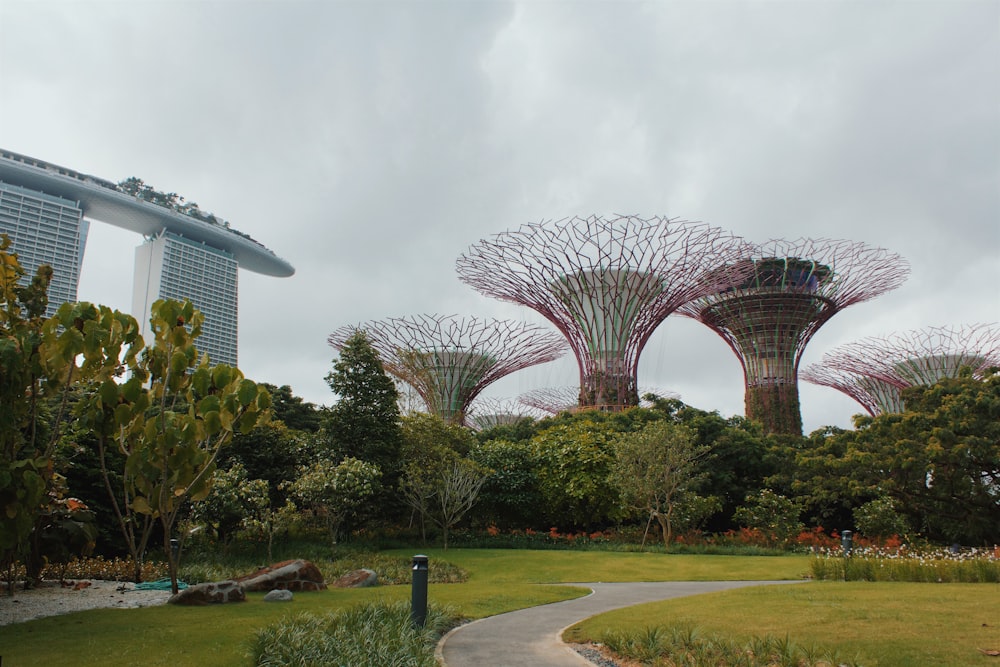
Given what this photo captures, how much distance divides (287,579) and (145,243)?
56162mm

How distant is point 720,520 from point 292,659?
20.4 m

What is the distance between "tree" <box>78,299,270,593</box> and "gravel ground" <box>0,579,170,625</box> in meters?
0.66

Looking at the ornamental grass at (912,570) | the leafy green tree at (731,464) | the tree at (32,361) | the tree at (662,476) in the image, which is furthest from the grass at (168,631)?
the leafy green tree at (731,464)

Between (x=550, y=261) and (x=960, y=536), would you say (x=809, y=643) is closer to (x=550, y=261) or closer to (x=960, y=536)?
(x=960, y=536)

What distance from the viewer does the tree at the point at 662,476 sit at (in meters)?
18.1

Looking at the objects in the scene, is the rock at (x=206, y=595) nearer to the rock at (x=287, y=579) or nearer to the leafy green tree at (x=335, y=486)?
the rock at (x=287, y=579)

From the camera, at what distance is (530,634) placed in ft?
22.8

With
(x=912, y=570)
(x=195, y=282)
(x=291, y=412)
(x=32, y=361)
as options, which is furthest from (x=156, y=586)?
(x=195, y=282)

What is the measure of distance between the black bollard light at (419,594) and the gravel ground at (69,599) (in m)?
3.76

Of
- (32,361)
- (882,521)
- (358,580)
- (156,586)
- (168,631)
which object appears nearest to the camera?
(168,631)

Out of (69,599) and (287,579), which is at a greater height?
(287,579)

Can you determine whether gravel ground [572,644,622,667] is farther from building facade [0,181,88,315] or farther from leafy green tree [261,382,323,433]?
building facade [0,181,88,315]

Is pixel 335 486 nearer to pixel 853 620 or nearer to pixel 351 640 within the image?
pixel 351 640

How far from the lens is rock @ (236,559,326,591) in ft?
31.1
